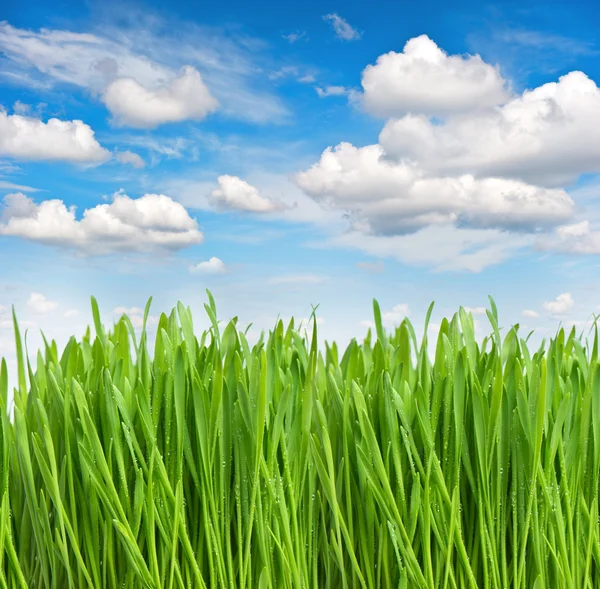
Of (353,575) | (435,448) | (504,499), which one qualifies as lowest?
(353,575)

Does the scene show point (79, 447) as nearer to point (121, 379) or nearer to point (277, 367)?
point (121, 379)

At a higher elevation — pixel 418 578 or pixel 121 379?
pixel 121 379

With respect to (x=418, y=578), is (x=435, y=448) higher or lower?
higher

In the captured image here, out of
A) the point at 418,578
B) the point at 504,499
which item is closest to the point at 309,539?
the point at 418,578

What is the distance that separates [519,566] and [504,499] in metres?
0.17

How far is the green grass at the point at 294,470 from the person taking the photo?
1.50 metres

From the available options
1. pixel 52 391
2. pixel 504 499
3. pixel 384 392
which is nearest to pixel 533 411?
pixel 504 499

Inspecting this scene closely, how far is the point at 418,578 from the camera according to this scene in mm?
1534

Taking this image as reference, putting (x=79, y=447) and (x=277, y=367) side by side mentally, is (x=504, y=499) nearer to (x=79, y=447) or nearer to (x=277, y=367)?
(x=277, y=367)

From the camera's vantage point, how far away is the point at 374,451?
1483 millimetres

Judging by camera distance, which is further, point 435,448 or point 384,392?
point 435,448

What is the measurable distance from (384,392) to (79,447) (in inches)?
28.6

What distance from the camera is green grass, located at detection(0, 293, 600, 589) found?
1.50m

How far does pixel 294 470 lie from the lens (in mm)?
1569
